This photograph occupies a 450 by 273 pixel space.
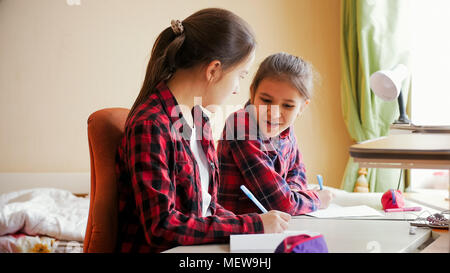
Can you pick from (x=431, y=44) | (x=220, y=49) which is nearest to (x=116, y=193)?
(x=220, y=49)

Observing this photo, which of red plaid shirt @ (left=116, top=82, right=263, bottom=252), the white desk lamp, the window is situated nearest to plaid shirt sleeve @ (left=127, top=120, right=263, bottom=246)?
red plaid shirt @ (left=116, top=82, right=263, bottom=252)

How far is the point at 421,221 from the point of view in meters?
0.95

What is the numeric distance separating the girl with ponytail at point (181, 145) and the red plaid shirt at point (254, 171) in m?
0.13

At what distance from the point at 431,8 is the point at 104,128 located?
1.94m

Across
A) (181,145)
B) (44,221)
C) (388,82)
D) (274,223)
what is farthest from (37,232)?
(388,82)

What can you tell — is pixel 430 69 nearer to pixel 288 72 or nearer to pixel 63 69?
pixel 288 72

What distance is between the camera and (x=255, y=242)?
28.9 inches

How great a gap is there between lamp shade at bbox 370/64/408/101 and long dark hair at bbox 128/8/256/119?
0.57 meters

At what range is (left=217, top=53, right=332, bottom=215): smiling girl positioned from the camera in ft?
3.66

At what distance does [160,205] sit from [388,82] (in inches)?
35.1

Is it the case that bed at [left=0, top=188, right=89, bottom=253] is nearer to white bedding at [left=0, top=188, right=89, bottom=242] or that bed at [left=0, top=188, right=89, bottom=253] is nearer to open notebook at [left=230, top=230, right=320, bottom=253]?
white bedding at [left=0, top=188, right=89, bottom=242]

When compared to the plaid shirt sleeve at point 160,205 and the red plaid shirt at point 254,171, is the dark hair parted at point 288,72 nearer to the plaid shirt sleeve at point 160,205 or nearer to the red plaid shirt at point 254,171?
the red plaid shirt at point 254,171

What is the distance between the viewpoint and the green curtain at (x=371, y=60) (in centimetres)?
239

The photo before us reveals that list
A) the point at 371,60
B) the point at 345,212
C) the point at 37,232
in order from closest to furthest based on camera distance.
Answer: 1. the point at 345,212
2. the point at 37,232
3. the point at 371,60
